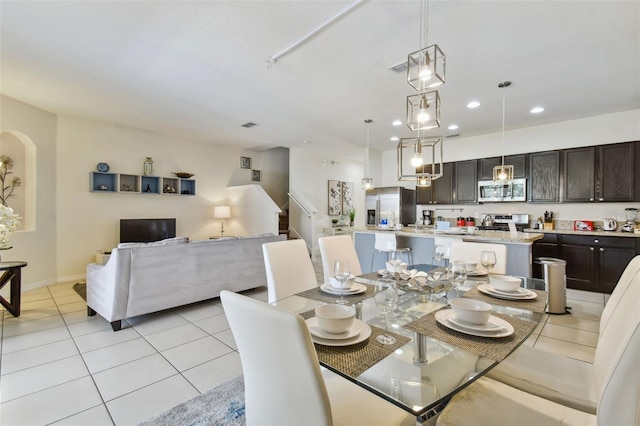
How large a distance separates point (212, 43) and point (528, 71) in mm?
3325

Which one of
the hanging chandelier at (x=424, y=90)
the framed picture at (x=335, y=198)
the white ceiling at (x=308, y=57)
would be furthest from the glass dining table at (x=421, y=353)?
the framed picture at (x=335, y=198)

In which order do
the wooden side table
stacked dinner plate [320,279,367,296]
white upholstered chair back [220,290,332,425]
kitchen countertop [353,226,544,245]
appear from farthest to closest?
kitchen countertop [353,226,544,245] → the wooden side table → stacked dinner plate [320,279,367,296] → white upholstered chair back [220,290,332,425]

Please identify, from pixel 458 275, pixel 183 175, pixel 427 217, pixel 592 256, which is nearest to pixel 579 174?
pixel 592 256

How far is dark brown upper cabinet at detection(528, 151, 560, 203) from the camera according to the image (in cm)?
491

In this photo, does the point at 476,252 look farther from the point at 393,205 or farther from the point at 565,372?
the point at 393,205

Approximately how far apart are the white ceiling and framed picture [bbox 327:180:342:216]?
3421mm

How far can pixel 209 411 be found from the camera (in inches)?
69.7

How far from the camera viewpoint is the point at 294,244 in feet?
7.52

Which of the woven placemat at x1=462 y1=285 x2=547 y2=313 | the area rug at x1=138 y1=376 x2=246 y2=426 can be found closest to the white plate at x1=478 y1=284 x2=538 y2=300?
the woven placemat at x1=462 y1=285 x2=547 y2=313

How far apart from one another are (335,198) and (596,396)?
23.5ft

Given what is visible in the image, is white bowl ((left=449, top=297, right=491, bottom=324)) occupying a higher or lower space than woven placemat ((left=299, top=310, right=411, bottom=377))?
higher

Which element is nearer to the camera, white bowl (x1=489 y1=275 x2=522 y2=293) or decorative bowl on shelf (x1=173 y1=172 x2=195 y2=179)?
white bowl (x1=489 y1=275 x2=522 y2=293)

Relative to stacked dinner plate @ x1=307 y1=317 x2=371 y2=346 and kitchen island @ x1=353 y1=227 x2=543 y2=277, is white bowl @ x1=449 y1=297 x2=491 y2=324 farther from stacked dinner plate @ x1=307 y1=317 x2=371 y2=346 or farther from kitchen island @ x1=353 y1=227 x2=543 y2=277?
kitchen island @ x1=353 y1=227 x2=543 y2=277

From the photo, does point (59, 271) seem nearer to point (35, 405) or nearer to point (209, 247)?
point (209, 247)
